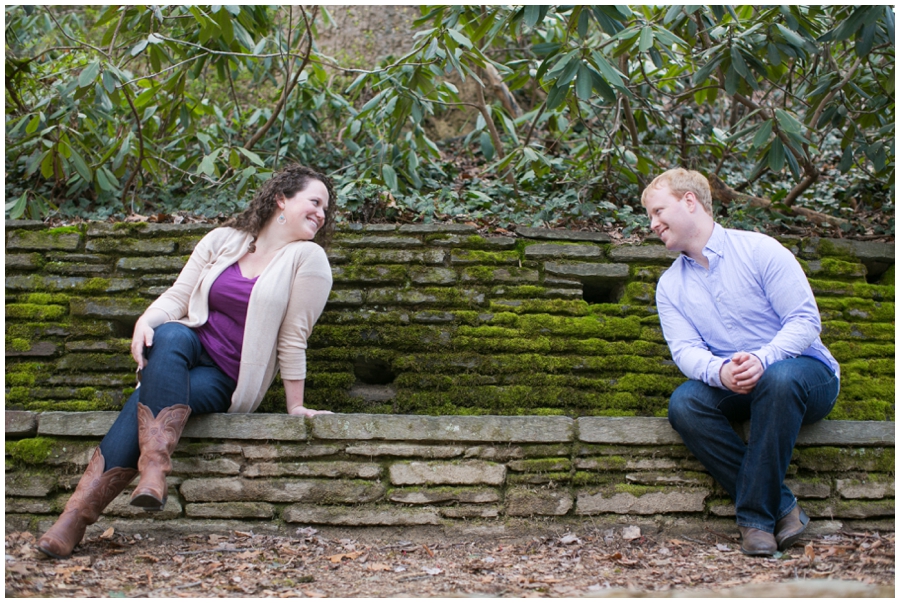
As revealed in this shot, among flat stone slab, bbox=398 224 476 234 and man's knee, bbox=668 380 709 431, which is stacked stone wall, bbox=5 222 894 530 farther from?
man's knee, bbox=668 380 709 431

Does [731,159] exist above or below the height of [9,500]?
above

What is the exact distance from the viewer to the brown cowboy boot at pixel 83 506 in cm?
240

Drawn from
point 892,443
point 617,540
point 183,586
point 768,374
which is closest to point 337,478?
point 183,586

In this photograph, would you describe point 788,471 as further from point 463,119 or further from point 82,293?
point 463,119

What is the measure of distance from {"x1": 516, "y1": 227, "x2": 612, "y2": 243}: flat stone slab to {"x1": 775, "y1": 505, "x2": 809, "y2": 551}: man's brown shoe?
5.33 ft

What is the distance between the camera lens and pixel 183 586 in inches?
89.3

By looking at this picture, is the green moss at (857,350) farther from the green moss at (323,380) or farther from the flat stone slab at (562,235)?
the green moss at (323,380)

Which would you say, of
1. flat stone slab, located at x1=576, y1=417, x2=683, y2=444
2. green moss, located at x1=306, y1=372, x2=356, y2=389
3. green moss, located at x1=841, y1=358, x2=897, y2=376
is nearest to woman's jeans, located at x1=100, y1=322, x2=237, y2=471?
green moss, located at x1=306, y1=372, x2=356, y2=389

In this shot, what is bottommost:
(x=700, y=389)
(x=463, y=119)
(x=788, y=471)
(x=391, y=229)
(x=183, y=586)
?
(x=183, y=586)

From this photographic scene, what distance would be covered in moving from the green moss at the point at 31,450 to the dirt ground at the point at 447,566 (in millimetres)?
295

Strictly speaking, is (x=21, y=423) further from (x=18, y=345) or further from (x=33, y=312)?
(x=33, y=312)

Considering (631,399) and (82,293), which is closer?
(631,399)

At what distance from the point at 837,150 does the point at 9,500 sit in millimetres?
6273

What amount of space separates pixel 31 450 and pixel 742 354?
9.35ft
